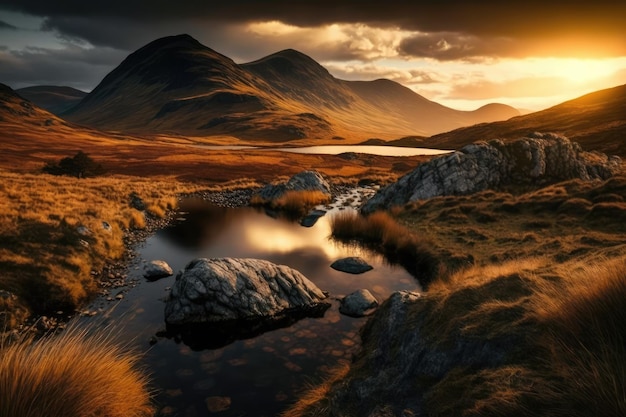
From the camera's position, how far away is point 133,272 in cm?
1964

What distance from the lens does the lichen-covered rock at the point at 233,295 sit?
47.4ft

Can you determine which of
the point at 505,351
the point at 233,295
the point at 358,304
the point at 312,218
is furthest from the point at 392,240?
the point at 505,351

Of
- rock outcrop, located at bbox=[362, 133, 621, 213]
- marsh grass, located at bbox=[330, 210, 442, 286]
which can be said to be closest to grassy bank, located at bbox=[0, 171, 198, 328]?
marsh grass, located at bbox=[330, 210, 442, 286]

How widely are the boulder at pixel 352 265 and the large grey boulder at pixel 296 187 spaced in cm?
2173

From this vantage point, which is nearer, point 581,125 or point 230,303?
point 230,303

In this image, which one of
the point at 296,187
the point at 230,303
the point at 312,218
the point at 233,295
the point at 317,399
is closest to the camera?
the point at 317,399

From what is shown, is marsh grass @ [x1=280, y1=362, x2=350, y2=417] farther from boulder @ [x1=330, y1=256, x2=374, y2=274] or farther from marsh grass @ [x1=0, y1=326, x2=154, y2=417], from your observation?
boulder @ [x1=330, y1=256, x2=374, y2=274]

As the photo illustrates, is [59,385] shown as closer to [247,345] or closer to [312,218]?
[247,345]

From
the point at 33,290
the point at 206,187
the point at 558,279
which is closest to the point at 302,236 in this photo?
the point at 33,290

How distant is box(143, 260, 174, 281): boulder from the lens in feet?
62.7

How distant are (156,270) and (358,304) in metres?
10.6

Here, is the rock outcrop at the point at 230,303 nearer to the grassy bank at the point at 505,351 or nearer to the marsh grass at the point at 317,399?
the grassy bank at the point at 505,351

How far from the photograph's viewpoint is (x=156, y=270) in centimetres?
1938

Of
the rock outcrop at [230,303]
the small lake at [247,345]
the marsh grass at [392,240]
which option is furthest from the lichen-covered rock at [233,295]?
the marsh grass at [392,240]
